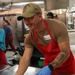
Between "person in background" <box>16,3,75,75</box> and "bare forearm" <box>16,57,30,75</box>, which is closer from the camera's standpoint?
"person in background" <box>16,3,75,75</box>

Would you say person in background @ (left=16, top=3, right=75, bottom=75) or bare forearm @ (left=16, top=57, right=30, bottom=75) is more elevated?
person in background @ (left=16, top=3, right=75, bottom=75)

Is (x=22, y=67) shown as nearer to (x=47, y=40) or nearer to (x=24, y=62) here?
(x=24, y=62)

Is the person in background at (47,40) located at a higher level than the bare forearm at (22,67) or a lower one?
higher

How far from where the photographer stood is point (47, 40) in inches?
63.9

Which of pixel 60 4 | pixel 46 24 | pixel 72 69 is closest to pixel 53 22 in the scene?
pixel 46 24

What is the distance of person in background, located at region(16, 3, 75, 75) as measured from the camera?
4.59 feet

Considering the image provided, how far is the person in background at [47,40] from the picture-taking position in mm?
1398

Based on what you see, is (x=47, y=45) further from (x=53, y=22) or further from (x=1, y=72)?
(x=1, y=72)

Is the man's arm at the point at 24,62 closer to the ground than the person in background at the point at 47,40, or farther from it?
closer to the ground

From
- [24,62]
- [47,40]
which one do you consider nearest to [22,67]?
[24,62]

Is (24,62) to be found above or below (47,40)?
below

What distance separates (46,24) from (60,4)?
2.49 metres

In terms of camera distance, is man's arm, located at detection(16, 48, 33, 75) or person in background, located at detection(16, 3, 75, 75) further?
man's arm, located at detection(16, 48, 33, 75)

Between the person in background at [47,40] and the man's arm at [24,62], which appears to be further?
the man's arm at [24,62]
